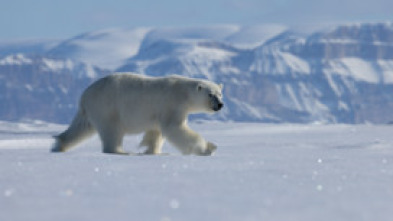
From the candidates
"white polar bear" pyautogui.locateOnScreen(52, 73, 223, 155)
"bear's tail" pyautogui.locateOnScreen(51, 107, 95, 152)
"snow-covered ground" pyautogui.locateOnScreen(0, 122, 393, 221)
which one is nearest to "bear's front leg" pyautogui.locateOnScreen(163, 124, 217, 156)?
"white polar bear" pyautogui.locateOnScreen(52, 73, 223, 155)

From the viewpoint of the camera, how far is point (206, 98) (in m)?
7.80

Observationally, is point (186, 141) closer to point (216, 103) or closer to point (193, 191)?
point (216, 103)

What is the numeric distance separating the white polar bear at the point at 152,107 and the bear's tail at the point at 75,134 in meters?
0.42

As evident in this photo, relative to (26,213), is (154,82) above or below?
below

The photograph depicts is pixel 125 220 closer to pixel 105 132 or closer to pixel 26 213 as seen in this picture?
pixel 26 213

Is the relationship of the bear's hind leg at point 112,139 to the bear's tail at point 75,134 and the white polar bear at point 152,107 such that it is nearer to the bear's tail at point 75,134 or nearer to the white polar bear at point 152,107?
the white polar bear at point 152,107

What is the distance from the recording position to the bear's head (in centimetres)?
779

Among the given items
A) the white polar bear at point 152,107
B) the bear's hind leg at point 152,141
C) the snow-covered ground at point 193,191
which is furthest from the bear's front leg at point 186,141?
the snow-covered ground at point 193,191

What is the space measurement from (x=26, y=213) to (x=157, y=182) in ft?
3.92

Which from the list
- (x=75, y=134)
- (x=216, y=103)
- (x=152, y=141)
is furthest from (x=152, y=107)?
(x=75, y=134)

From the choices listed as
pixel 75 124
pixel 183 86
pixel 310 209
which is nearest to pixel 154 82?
pixel 183 86

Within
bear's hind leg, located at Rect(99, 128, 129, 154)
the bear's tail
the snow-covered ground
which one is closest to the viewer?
the snow-covered ground

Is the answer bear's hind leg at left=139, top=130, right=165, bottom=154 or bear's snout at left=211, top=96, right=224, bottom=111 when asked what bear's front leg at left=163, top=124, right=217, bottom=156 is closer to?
bear's snout at left=211, top=96, right=224, bottom=111

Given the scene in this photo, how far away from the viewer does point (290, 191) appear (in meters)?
3.98
